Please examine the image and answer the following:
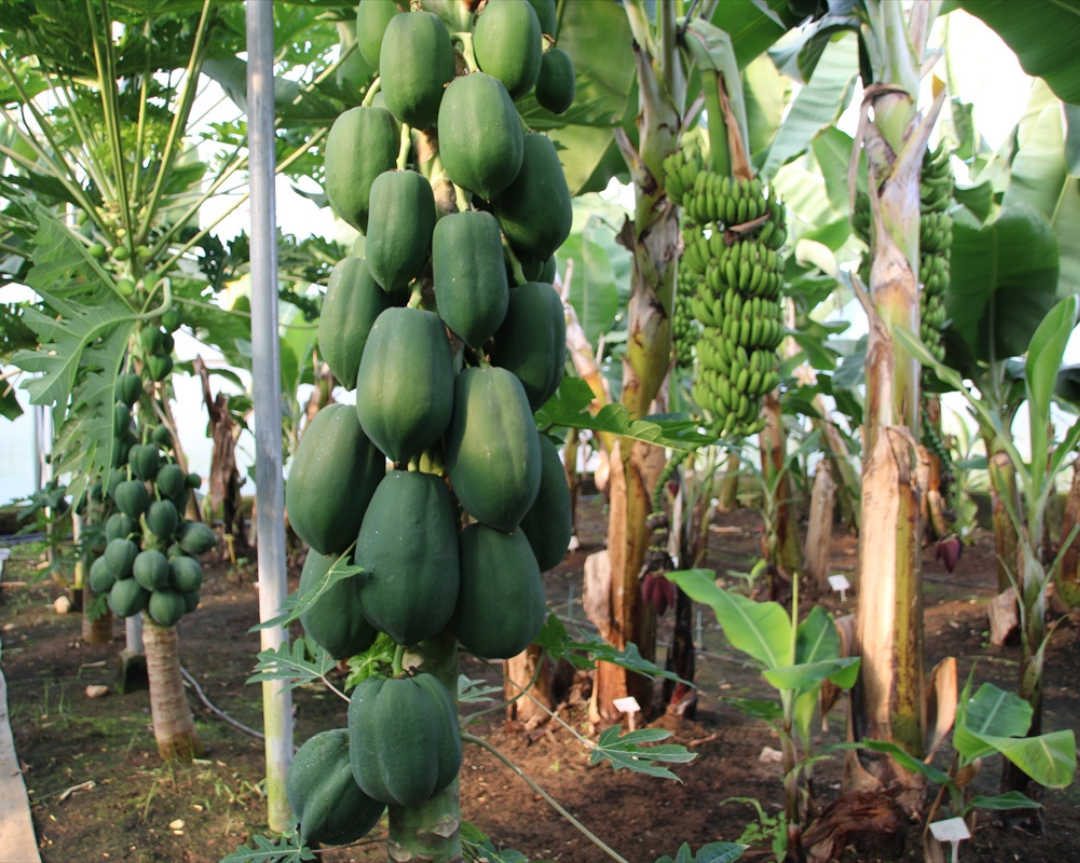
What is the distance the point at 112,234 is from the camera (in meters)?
2.85

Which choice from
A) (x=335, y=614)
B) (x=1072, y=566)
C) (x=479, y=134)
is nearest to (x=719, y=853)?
(x=335, y=614)

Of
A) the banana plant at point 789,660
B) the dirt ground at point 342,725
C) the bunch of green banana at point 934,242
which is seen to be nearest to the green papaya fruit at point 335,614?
the dirt ground at point 342,725

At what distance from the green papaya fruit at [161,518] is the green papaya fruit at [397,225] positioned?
6.79ft

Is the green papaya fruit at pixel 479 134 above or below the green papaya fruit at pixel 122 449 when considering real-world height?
above

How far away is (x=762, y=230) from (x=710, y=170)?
40 centimetres

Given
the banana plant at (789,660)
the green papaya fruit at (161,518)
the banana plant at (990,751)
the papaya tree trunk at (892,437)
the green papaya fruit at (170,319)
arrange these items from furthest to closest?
the green papaya fruit at (161,518) < the green papaya fruit at (170,319) < the papaya tree trunk at (892,437) < the banana plant at (789,660) < the banana plant at (990,751)

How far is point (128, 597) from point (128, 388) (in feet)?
2.28

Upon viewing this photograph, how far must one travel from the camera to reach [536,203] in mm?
978

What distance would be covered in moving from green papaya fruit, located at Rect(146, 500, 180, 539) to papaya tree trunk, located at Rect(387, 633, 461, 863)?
78.1 inches

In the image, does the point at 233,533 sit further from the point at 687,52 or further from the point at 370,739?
the point at 370,739

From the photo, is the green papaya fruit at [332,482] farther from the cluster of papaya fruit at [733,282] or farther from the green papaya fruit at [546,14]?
the cluster of papaya fruit at [733,282]

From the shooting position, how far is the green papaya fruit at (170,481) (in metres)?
2.68

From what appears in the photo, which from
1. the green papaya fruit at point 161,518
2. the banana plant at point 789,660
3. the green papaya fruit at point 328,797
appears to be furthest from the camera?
the green papaya fruit at point 161,518

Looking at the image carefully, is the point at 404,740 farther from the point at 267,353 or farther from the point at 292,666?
the point at 267,353
